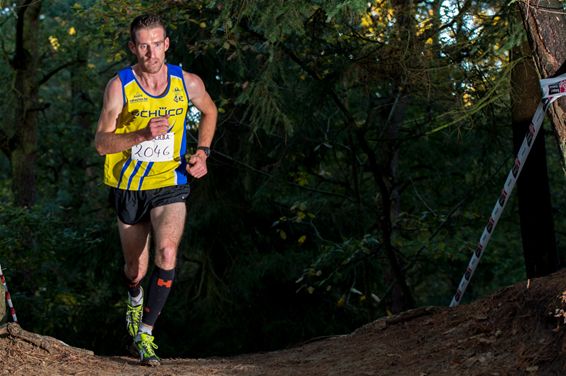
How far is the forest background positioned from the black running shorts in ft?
4.79

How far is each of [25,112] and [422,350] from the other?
13.1m

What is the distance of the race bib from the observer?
6141 mm

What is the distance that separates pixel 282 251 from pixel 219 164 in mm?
2044

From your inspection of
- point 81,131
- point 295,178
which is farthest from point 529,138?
point 81,131

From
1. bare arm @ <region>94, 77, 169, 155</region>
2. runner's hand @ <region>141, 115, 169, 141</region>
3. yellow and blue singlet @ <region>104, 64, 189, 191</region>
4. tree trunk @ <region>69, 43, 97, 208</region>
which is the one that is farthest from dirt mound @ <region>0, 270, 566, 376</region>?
tree trunk @ <region>69, 43, 97, 208</region>

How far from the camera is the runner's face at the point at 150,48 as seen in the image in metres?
5.98

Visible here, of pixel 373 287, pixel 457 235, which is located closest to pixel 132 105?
pixel 457 235

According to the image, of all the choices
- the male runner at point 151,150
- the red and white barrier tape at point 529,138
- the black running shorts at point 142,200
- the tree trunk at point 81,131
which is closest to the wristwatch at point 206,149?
the male runner at point 151,150

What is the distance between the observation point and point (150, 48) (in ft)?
19.7

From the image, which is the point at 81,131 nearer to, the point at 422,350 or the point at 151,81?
the point at 151,81

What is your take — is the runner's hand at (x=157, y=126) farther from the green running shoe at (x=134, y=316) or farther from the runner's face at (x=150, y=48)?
the green running shoe at (x=134, y=316)

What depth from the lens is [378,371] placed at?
18.3ft

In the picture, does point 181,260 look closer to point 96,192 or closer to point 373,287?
point 373,287

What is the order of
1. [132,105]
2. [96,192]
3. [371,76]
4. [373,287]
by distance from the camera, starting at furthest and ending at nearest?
[96,192] < [373,287] < [371,76] < [132,105]
